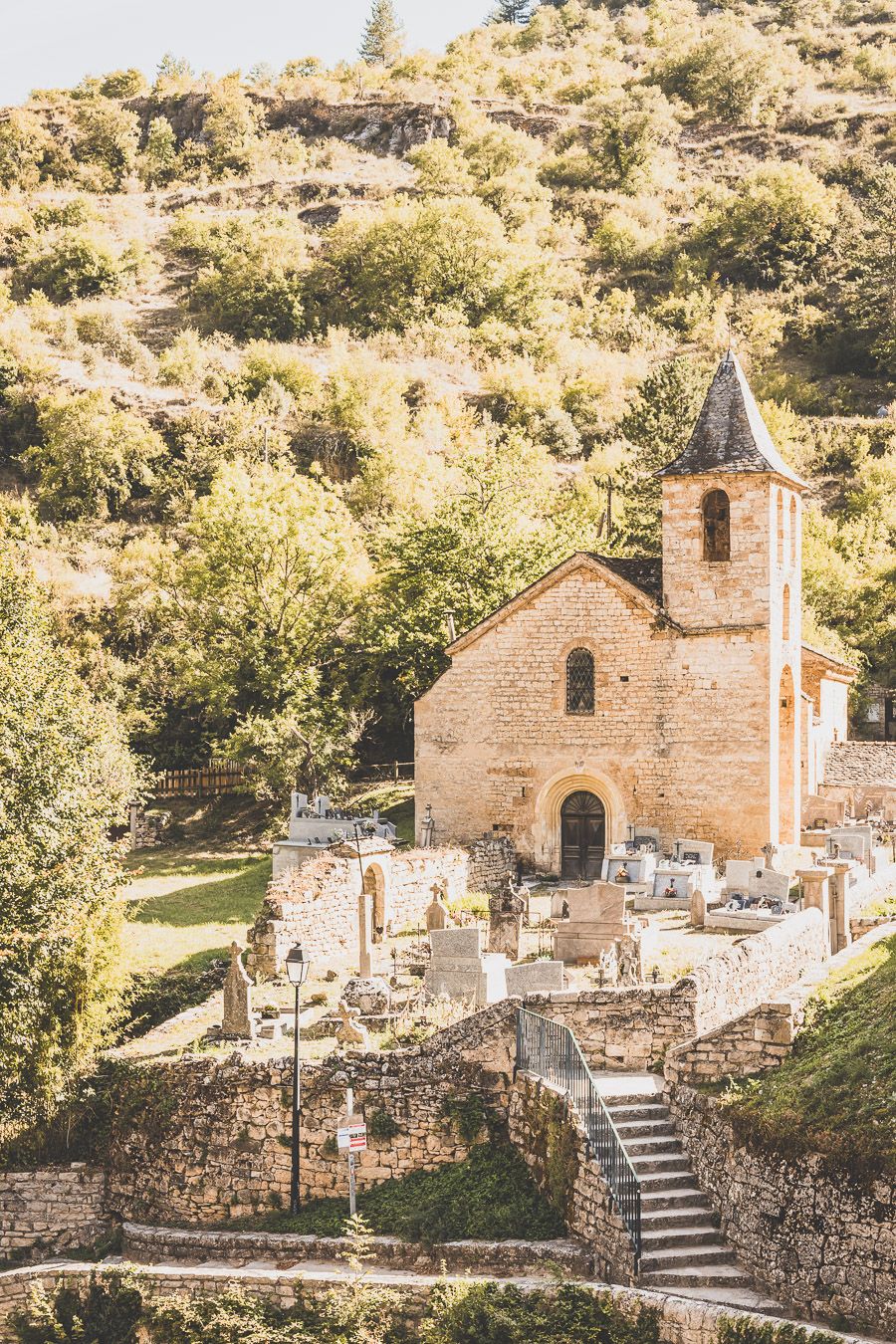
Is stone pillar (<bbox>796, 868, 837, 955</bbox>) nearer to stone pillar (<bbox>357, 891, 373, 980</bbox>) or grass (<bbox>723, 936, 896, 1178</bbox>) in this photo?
grass (<bbox>723, 936, 896, 1178</bbox>)

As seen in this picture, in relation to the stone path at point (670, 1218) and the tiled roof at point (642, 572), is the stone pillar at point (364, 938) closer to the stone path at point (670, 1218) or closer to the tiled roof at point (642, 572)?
the stone path at point (670, 1218)

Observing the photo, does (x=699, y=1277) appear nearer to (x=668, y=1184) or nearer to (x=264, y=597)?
(x=668, y=1184)

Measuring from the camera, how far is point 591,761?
3064 cm

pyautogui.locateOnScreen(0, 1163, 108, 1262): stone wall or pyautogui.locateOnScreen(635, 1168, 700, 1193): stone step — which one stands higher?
pyautogui.locateOnScreen(635, 1168, 700, 1193): stone step

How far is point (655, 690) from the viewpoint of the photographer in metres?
30.3

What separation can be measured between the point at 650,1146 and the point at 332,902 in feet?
32.7

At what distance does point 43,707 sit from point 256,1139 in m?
7.82

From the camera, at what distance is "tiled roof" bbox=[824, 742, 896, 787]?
3566cm

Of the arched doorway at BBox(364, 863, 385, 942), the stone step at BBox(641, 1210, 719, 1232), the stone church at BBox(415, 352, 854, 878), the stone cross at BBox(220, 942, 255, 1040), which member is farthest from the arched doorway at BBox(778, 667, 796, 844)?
the stone step at BBox(641, 1210, 719, 1232)

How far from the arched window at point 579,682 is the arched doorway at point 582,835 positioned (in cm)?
178

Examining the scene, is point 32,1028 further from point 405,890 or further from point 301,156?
point 301,156

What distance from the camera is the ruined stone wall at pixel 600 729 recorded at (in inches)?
1168

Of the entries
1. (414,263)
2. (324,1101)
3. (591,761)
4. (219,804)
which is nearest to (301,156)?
(414,263)

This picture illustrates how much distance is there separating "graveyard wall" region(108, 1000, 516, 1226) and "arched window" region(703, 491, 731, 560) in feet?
53.7
